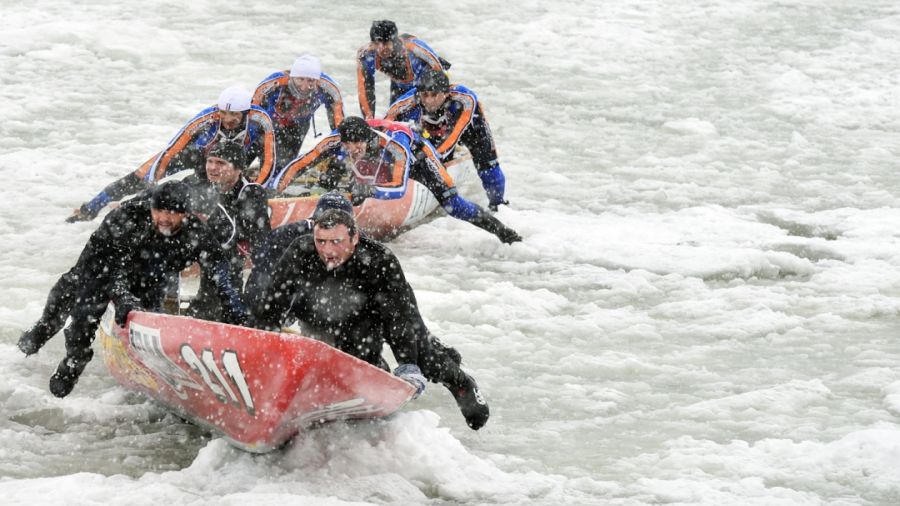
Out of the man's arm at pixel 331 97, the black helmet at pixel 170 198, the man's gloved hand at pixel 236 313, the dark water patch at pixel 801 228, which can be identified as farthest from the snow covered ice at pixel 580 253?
the man's arm at pixel 331 97

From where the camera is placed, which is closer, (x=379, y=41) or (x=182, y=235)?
(x=182, y=235)

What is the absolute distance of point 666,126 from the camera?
48.5 ft

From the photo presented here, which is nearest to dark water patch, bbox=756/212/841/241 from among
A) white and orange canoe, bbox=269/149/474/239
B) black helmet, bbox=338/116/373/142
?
white and orange canoe, bbox=269/149/474/239

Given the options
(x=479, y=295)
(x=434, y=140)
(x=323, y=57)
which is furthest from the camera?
(x=323, y=57)

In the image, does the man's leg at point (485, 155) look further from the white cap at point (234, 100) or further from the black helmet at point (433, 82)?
the white cap at point (234, 100)

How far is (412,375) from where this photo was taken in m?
5.69

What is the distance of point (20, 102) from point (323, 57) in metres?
4.44

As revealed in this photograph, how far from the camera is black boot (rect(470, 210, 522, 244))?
33.0 feet

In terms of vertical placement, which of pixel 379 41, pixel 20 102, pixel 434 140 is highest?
pixel 379 41

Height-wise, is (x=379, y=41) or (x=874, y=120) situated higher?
(x=379, y=41)

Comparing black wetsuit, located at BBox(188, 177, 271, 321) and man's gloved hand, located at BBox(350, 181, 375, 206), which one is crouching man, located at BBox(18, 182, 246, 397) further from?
man's gloved hand, located at BBox(350, 181, 375, 206)

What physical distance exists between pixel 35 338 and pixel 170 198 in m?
1.54

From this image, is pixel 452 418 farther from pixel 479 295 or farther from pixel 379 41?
pixel 379 41

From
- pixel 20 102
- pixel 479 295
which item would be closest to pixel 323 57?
pixel 20 102
